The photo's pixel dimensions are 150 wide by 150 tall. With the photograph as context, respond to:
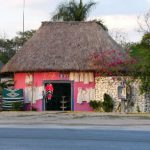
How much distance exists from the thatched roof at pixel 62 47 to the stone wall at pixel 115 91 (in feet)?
4.08

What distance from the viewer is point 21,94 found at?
35312mm

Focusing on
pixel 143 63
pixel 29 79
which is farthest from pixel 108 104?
pixel 29 79

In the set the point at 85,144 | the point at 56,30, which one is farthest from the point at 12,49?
the point at 85,144

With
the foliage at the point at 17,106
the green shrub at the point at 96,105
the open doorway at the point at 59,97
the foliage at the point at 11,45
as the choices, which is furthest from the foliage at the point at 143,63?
the foliage at the point at 11,45

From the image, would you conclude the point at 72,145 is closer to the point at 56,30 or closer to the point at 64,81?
the point at 64,81

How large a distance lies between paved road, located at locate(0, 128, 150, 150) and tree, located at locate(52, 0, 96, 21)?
1013 inches

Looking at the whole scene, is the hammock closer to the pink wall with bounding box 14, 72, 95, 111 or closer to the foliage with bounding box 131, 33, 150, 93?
the pink wall with bounding box 14, 72, 95, 111

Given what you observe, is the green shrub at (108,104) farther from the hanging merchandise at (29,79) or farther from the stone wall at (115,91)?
the hanging merchandise at (29,79)

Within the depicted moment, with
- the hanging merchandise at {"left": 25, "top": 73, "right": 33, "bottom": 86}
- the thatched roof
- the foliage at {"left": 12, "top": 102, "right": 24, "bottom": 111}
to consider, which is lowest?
the foliage at {"left": 12, "top": 102, "right": 24, "bottom": 111}

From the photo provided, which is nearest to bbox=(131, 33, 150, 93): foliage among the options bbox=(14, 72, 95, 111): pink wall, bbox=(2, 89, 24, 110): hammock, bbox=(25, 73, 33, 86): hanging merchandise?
bbox=(14, 72, 95, 111): pink wall

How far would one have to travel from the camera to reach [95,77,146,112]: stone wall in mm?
32969

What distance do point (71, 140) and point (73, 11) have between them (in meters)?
29.2

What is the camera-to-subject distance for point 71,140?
48.4 ft

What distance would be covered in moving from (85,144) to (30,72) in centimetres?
2222
